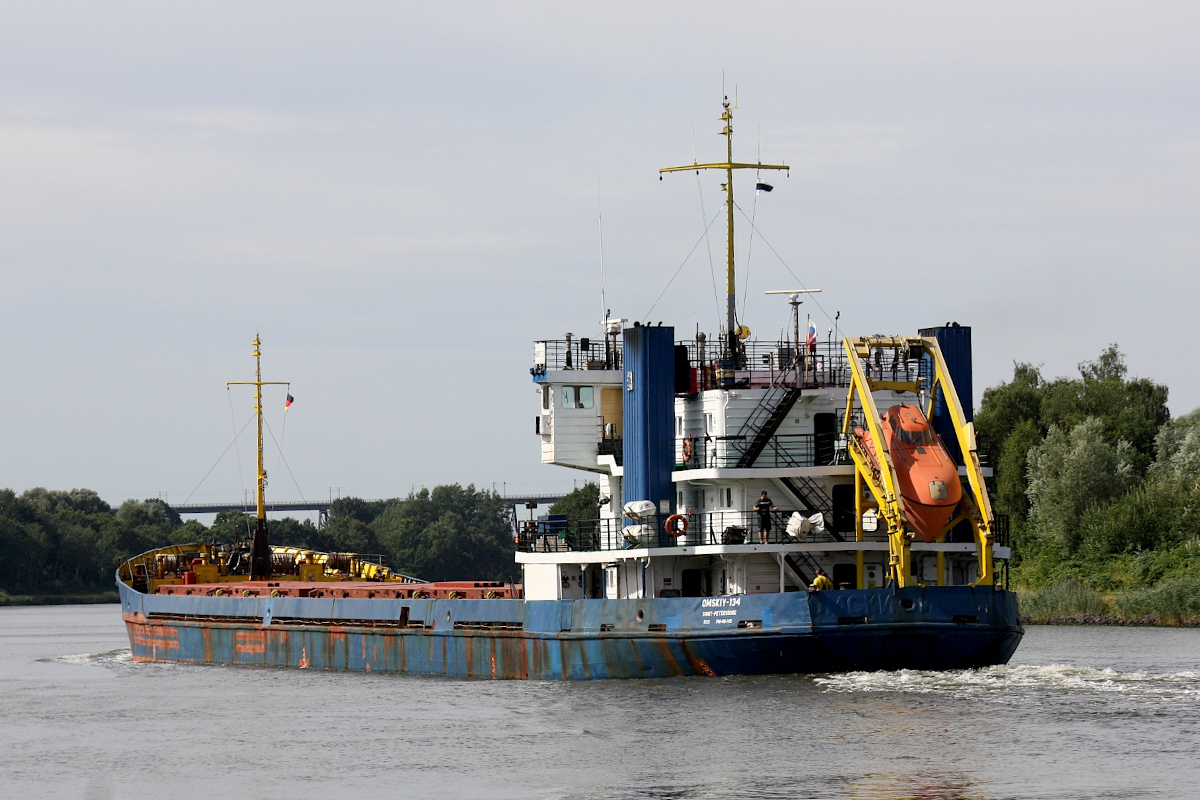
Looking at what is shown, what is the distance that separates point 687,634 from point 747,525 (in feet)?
8.74

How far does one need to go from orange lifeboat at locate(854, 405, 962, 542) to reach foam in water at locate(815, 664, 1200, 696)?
266cm

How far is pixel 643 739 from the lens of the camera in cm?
2883

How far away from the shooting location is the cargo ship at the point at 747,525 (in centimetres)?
3309

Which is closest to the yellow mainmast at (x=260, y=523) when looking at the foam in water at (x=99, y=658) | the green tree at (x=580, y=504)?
the foam in water at (x=99, y=658)

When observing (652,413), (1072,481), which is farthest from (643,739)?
(1072,481)

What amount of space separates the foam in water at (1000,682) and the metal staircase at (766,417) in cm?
479

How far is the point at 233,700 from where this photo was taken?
126ft

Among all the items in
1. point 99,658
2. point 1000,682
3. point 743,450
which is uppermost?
point 743,450

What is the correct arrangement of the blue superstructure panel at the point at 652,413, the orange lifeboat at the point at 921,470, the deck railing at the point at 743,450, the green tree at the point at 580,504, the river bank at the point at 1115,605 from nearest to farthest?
the orange lifeboat at the point at 921,470
the deck railing at the point at 743,450
the blue superstructure panel at the point at 652,413
the river bank at the point at 1115,605
the green tree at the point at 580,504

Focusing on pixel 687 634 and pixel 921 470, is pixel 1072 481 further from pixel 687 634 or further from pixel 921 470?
pixel 687 634

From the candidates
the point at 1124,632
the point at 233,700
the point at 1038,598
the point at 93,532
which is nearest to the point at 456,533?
the point at 93,532

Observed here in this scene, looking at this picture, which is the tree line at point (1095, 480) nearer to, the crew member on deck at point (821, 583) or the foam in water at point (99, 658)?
the crew member on deck at point (821, 583)

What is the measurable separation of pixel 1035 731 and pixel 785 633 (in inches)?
231

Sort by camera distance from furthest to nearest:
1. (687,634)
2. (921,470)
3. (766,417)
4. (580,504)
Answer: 1. (580,504)
2. (766,417)
3. (687,634)
4. (921,470)
